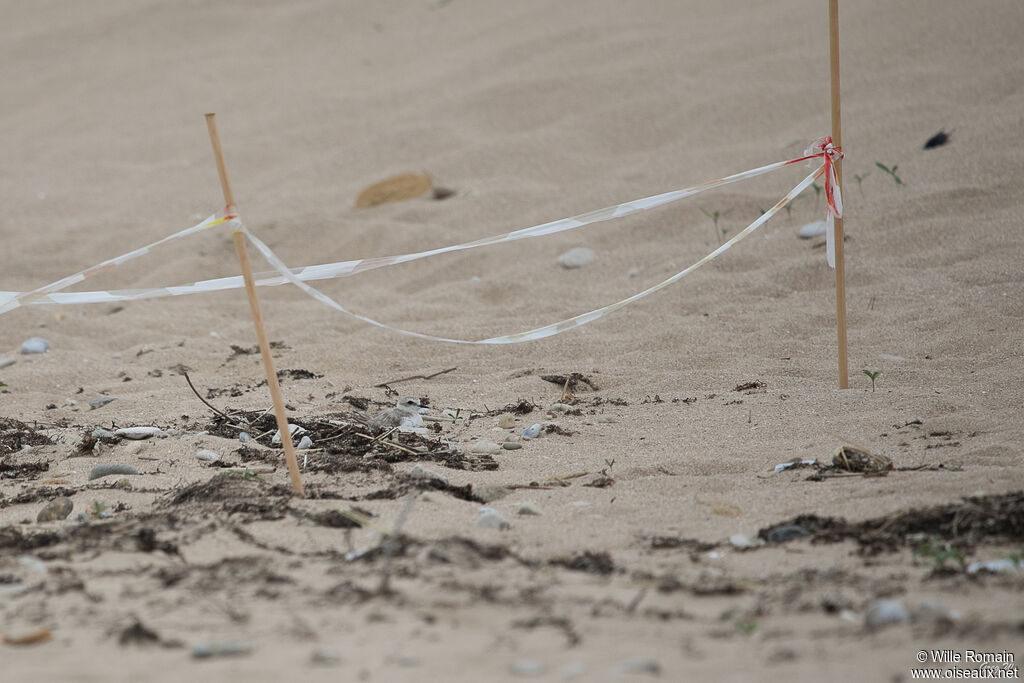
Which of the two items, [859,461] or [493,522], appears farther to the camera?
[859,461]

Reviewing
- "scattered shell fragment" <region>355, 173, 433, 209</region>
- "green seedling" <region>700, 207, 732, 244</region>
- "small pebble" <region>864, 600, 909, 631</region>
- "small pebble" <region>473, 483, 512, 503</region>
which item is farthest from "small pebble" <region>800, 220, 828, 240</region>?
"small pebble" <region>864, 600, 909, 631</region>

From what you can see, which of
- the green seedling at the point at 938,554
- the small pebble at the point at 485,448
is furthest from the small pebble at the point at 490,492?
the green seedling at the point at 938,554

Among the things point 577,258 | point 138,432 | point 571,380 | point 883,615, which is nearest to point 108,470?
point 138,432

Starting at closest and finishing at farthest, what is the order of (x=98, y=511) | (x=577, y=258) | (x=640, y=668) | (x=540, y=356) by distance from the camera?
(x=640, y=668), (x=98, y=511), (x=540, y=356), (x=577, y=258)

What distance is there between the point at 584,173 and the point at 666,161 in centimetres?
53

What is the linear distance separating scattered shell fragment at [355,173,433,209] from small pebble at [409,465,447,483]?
3652mm

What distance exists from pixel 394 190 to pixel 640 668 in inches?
193

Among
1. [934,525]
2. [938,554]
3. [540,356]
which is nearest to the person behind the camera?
[938,554]

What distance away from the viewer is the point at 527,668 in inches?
56.0

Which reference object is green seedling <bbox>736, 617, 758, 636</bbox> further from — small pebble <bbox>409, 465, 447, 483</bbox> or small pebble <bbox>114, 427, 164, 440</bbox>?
small pebble <bbox>114, 427, 164, 440</bbox>

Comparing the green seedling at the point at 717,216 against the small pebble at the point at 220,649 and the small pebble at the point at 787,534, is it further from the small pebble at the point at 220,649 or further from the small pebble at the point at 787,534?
the small pebble at the point at 220,649

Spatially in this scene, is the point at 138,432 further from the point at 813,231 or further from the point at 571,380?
the point at 813,231

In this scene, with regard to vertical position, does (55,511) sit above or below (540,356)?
above

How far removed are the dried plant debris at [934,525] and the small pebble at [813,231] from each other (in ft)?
8.58
